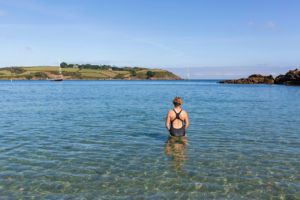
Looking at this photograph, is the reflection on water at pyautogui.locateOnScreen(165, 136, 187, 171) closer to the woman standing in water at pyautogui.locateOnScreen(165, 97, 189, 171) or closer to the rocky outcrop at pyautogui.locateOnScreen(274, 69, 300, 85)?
the woman standing in water at pyautogui.locateOnScreen(165, 97, 189, 171)

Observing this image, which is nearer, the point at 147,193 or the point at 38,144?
the point at 147,193

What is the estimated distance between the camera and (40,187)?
11094 mm

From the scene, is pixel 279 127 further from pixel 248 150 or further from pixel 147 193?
pixel 147 193

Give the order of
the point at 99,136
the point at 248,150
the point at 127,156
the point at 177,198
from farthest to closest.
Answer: the point at 99,136 → the point at 248,150 → the point at 127,156 → the point at 177,198

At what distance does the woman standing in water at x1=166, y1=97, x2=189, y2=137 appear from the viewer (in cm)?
1841

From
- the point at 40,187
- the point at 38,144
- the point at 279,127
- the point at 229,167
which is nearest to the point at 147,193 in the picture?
the point at 40,187

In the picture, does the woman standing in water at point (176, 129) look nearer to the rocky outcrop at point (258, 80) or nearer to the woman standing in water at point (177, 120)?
the woman standing in water at point (177, 120)

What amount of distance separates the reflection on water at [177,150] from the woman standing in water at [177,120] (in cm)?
47

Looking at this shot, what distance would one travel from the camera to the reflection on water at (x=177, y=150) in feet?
46.4

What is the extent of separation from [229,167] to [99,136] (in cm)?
956

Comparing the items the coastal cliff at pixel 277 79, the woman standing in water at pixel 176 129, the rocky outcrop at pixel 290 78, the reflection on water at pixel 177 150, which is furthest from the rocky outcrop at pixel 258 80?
the reflection on water at pixel 177 150

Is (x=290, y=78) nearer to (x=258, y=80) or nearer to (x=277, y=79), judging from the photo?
(x=277, y=79)

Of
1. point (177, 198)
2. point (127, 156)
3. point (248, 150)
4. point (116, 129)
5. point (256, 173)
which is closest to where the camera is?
point (177, 198)

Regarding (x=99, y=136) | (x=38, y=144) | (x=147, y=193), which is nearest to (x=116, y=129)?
(x=99, y=136)
